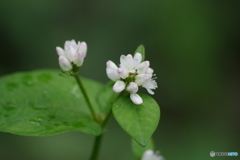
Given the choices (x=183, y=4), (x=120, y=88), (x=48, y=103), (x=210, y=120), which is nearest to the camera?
(x=120, y=88)

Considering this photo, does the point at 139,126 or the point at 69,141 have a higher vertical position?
the point at 139,126

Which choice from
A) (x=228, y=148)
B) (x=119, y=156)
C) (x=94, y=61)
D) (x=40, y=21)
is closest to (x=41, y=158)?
(x=119, y=156)

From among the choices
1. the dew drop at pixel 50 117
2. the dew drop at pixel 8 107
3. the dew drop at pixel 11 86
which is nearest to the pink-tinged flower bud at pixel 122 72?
the dew drop at pixel 50 117

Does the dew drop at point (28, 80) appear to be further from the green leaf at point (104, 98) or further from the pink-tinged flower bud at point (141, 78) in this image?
the pink-tinged flower bud at point (141, 78)

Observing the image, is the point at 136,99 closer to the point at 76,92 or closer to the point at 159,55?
the point at 76,92

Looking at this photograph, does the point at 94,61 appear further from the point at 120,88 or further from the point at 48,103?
the point at 120,88

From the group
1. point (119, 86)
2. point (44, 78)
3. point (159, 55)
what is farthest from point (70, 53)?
point (159, 55)

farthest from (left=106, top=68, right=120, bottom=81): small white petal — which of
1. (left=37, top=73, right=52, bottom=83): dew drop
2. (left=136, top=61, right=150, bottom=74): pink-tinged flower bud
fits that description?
(left=37, top=73, right=52, bottom=83): dew drop

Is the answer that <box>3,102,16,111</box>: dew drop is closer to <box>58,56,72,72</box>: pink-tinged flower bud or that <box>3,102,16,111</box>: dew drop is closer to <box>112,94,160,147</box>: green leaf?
<box>58,56,72,72</box>: pink-tinged flower bud
